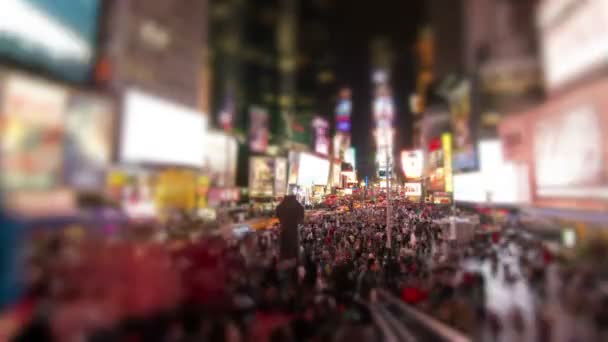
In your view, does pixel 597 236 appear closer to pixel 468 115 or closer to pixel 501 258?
pixel 501 258

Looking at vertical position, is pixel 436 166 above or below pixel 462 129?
below

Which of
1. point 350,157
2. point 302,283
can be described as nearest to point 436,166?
point 350,157

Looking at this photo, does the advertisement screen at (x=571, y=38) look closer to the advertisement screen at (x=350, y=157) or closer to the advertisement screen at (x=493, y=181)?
the advertisement screen at (x=493, y=181)

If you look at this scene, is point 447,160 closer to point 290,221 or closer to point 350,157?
point 350,157

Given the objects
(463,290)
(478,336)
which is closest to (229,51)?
(463,290)

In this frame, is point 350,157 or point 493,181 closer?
Result: point 493,181

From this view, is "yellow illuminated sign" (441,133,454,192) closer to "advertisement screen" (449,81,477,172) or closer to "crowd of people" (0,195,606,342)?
"advertisement screen" (449,81,477,172)
